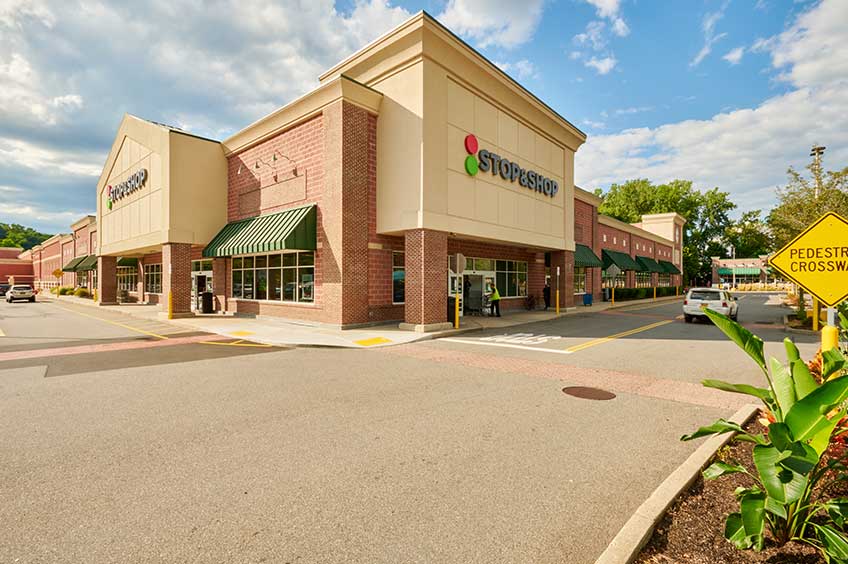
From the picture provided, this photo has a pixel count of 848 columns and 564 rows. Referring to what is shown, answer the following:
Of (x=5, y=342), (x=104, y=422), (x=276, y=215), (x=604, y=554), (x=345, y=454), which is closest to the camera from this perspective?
(x=604, y=554)

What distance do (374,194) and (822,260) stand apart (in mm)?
14346

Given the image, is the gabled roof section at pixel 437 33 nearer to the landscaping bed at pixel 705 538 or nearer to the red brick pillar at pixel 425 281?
the red brick pillar at pixel 425 281

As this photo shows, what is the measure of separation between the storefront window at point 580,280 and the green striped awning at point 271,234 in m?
22.3

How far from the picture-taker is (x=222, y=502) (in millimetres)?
3686

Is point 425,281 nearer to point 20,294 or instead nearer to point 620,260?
point 620,260

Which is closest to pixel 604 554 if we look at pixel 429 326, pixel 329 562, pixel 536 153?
pixel 329 562

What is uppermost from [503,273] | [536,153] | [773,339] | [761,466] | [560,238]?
[536,153]

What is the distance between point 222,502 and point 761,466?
13.5 ft

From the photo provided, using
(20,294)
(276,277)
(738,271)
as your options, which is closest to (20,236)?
(20,294)

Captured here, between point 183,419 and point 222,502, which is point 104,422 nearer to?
point 183,419

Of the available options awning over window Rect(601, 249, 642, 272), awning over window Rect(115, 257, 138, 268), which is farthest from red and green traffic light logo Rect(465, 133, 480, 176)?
awning over window Rect(115, 257, 138, 268)

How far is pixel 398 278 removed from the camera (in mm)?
18344

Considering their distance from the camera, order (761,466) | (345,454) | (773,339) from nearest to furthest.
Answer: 1. (761,466)
2. (345,454)
3. (773,339)

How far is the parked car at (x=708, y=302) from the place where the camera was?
18797 millimetres
